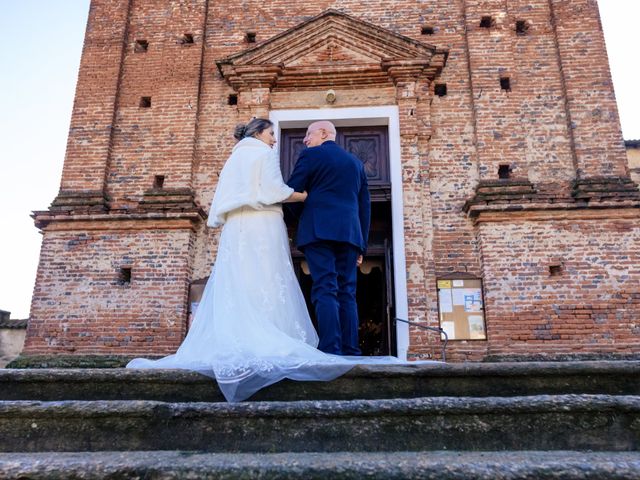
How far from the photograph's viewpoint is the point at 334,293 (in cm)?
433

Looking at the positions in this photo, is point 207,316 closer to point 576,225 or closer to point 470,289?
point 470,289

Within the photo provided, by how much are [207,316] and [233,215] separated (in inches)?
35.3

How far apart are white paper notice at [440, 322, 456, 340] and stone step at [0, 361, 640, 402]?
5267 millimetres

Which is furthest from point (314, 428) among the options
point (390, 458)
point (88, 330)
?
point (88, 330)

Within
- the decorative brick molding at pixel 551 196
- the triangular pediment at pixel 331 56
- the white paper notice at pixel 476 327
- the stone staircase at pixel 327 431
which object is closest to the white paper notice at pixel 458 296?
the white paper notice at pixel 476 327

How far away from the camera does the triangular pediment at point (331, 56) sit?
32.4ft

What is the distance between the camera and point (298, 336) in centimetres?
420

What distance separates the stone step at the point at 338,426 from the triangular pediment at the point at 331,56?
8.24 m

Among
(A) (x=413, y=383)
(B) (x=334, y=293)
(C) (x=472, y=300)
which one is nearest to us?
(A) (x=413, y=383)

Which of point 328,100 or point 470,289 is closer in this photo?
point 470,289

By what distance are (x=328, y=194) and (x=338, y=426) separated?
90.1 inches

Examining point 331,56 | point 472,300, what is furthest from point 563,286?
point 331,56

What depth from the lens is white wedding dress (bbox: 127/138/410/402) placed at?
11.5 ft

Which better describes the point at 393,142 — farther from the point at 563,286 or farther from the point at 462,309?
the point at 563,286
